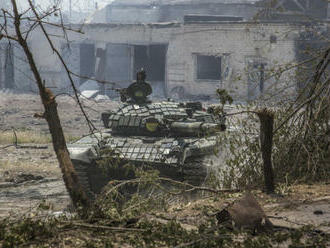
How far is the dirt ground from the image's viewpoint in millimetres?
5559

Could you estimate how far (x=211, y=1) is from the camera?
39.2 m

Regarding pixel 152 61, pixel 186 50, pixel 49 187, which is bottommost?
pixel 49 187

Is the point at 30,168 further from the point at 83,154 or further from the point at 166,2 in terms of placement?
the point at 166,2

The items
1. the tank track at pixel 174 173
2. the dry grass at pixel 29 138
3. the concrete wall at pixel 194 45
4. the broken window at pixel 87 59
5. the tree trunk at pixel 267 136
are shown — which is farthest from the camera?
the broken window at pixel 87 59

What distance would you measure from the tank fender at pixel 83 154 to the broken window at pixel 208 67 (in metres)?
19.0

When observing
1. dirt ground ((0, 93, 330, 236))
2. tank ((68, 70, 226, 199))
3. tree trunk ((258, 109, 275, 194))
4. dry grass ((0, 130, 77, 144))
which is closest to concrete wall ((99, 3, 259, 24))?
dirt ground ((0, 93, 330, 236))

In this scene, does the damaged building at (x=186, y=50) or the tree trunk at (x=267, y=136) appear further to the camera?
the damaged building at (x=186, y=50)

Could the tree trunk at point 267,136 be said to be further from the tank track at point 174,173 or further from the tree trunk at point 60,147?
the tank track at point 174,173

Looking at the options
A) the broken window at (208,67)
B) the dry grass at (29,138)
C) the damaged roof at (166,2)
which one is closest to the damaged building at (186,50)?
the broken window at (208,67)

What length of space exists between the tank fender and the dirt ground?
36.0 inches

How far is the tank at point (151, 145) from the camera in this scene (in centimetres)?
988

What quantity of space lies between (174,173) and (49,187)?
11.6 ft

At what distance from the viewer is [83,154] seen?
10.1 meters

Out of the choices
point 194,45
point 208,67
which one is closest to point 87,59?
point 194,45
